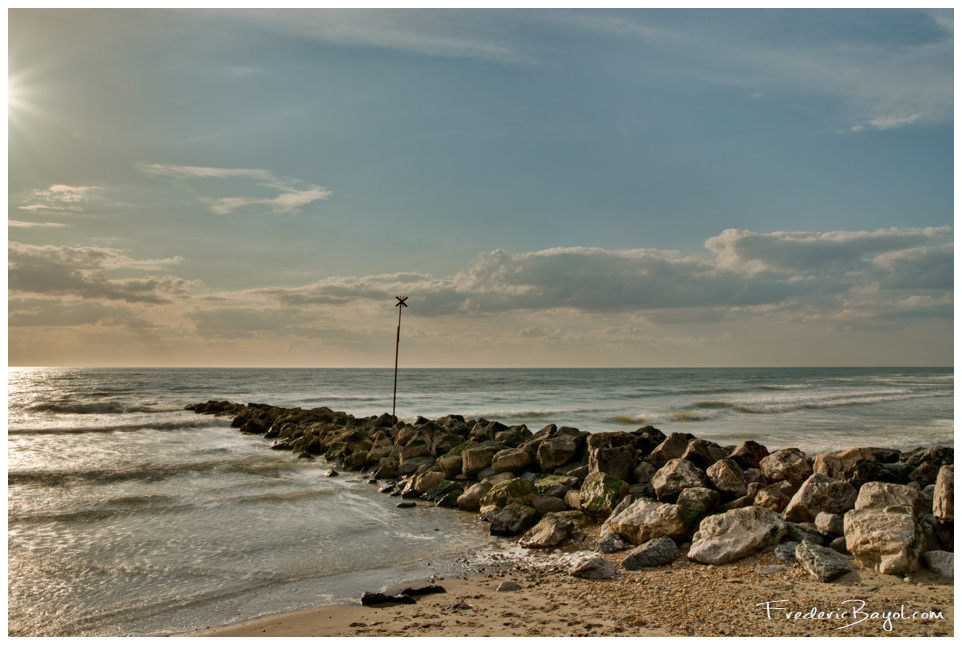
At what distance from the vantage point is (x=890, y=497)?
775cm

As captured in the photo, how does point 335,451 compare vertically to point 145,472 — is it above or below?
above

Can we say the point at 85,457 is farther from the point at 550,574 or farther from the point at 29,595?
the point at 550,574

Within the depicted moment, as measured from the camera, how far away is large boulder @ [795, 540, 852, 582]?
6621 mm

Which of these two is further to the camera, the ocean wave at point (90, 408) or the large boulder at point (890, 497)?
the ocean wave at point (90, 408)

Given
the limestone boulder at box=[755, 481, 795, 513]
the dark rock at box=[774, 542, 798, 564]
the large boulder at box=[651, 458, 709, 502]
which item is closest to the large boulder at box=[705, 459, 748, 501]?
the large boulder at box=[651, 458, 709, 502]

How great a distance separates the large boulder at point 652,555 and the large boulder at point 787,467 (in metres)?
3.45

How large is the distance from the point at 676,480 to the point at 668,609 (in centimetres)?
419

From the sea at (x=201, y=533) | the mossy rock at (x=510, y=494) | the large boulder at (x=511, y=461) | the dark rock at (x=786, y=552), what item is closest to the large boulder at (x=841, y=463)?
the dark rock at (x=786, y=552)

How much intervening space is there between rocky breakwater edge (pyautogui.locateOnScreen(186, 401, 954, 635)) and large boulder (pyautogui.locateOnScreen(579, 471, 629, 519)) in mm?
22

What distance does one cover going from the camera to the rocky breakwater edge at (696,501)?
7062mm

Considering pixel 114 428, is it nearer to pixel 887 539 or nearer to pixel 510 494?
pixel 510 494

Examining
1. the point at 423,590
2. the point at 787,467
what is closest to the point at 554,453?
the point at 787,467

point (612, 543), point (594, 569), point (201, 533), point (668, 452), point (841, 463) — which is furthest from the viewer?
point (668, 452)

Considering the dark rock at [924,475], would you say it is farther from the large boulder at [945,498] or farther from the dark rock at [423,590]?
the dark rock at [423,590]
